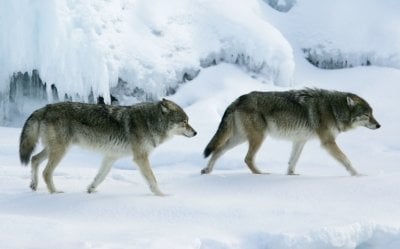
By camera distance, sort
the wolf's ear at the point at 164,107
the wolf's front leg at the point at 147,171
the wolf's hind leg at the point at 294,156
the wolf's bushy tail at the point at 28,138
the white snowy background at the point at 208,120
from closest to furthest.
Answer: the white snowy background at the point at 208,120
the wolf's front leg at the point at 147,171
the wolf's bushy tail at the point at 28,138
the wolf's ear at the point at 164,107
the wolf's hind leg at the point at 294,156

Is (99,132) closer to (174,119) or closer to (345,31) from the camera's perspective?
(174,119)

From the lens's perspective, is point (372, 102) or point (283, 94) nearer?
point (283, 94)

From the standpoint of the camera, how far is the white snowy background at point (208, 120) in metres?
5.33

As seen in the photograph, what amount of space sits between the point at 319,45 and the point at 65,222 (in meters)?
13.5

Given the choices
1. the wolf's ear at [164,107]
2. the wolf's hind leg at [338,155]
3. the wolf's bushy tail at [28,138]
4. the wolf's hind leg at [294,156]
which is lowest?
the wolf's hind leg at [294,156]

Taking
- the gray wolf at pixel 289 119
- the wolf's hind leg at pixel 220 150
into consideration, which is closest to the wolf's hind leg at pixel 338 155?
the gray wolf at pixel 289 119

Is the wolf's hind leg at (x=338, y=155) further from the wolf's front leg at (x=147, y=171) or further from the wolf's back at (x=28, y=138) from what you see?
the wolf's back at (x=28, y=138)

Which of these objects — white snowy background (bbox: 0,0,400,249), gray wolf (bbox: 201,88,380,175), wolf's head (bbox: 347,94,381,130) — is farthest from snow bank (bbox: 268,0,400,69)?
gray wolf (bbox: 201,88,380,175)

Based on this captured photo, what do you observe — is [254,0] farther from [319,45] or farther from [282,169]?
[282,169]

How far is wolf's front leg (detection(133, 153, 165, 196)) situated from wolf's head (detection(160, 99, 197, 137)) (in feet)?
1.65

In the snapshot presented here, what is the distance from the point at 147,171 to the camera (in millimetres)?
7000

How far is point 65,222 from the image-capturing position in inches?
215

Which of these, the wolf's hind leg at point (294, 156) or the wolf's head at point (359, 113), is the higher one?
the wolf's head at point (359, 113)

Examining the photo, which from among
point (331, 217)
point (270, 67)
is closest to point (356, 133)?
point (270, 67)
